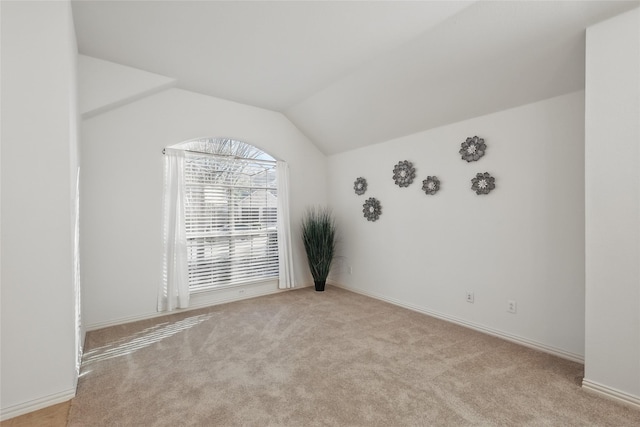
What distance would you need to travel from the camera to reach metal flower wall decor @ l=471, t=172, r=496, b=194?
284cm

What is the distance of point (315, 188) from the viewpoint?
4.79 metres

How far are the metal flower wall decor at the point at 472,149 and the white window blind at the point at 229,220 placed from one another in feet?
8.28

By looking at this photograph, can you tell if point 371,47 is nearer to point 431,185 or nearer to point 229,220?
point 431,185

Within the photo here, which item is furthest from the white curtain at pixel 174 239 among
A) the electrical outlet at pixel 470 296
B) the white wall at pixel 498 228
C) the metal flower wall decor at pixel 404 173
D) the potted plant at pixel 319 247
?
the electrical outlet at pixel 470 296

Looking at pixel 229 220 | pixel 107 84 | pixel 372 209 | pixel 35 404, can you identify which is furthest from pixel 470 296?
pixel 107 84

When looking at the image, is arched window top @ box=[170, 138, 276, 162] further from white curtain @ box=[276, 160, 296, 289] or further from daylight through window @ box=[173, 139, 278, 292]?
white curtain @ box=[276, 160, 296, 289]

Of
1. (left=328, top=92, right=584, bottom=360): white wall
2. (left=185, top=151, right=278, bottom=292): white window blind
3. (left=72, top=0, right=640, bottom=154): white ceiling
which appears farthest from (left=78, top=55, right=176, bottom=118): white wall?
(left=328, top=92, right=584, bottom=360): white wall

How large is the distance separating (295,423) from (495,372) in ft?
4.99

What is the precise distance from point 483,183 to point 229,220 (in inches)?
120

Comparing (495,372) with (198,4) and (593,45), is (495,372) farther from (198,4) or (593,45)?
(198,4)

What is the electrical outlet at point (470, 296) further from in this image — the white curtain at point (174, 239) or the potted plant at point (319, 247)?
the white curtain at point (174, 239)

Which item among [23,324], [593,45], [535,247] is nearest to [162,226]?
[23,324]

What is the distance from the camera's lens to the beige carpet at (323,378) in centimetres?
170

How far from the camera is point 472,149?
9.77ft
